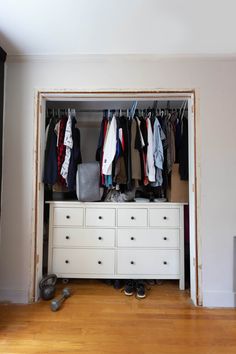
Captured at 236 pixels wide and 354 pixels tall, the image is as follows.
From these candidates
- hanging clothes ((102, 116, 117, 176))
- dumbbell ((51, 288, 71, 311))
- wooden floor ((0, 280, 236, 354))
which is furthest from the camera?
hanging clothes ((102, 116, 117, 176))

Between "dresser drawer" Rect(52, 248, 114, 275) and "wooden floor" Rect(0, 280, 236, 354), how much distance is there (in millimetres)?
240

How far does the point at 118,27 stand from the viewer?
5.33 ft

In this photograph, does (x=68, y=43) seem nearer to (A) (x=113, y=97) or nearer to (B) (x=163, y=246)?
(A) (x=113, y=97)

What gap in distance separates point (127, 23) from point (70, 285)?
245cm

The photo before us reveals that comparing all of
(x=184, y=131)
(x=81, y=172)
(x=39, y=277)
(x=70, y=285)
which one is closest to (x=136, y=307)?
(x=70, y=285)

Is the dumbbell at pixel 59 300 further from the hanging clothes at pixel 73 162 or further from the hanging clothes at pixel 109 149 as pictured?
the hanging clothes at pixel 109 149

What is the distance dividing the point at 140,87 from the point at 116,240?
5.02ft

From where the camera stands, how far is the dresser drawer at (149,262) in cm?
223

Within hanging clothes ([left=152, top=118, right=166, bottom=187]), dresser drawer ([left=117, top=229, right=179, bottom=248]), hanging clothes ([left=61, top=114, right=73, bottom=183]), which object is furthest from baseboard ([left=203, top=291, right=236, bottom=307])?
hanging clothes ([left=61, top=114, right=73, bottom=183])

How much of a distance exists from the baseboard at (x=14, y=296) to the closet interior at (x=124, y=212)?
378 mm

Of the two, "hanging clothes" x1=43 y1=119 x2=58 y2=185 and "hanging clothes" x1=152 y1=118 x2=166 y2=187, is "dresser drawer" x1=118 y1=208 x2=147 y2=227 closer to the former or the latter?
"hanging clothes" x1=152 y1=118 x2=166 y2=187

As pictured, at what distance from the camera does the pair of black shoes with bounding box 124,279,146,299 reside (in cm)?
205

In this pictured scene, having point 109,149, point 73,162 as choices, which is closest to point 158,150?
point 109,149

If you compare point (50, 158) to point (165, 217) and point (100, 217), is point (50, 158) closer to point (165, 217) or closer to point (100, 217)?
point (100, 217)
